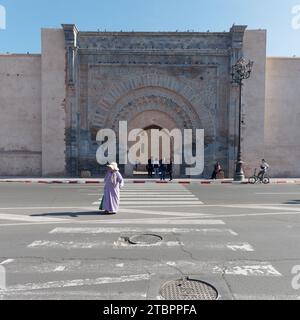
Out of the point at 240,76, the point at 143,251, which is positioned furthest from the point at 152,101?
the point at 143,251

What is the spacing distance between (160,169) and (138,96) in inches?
213

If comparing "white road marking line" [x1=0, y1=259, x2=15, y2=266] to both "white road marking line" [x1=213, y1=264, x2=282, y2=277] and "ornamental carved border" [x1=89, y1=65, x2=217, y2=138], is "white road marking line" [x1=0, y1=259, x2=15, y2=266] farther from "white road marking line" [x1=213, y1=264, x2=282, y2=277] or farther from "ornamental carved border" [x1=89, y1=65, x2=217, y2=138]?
"ornamental carved border" [x1=89, y1=65, x2=217, y2=138]

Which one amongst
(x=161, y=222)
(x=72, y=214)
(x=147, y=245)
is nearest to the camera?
(x=147, y=245)

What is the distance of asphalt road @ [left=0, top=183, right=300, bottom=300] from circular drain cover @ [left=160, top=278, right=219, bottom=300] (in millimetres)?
99

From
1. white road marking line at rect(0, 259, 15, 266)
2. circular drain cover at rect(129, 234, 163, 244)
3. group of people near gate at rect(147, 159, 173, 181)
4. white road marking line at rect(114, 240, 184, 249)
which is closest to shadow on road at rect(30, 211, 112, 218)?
circular drain cover at rect(129, 234, 163, 244)

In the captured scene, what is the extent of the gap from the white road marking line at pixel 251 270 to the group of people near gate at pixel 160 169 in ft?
51.4

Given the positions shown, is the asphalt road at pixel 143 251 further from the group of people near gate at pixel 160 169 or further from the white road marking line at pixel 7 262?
the group of people near gate at pixel 160 169

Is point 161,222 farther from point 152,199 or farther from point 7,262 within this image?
point 152,199

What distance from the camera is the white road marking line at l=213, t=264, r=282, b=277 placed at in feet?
15.0

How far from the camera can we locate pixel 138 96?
22.5 m

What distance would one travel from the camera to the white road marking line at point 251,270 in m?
4.57

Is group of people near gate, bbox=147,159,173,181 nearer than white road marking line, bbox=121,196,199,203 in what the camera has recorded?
No
